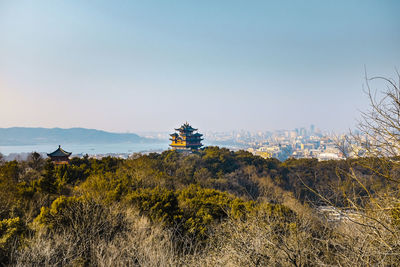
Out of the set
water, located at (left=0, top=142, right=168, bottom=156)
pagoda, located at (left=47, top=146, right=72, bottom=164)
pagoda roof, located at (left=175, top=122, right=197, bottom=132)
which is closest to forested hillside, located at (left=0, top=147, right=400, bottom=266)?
pagoda, located at (left=47, top=146, right=72, bottom=164)

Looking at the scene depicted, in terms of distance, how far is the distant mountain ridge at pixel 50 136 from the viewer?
5447cm

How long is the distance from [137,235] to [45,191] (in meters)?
5.07

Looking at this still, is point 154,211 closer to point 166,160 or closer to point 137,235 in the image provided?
point 137,235

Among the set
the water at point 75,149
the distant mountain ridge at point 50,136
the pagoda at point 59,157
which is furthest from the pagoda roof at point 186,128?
the distant mountain ridge at point 50,136

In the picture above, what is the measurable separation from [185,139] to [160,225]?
2172cm

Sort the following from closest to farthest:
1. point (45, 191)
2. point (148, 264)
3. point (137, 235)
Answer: point (148, 264) < point (137, 235) < point (45, 191)

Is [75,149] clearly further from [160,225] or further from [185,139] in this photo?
[160,225]

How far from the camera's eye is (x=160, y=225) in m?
5.53

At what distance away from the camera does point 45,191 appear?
8.06 metres

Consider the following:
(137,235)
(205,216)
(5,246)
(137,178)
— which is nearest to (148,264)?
(137,235)

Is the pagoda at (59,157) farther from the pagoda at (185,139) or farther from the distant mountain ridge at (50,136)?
the distant mountain ridge at (50,136)

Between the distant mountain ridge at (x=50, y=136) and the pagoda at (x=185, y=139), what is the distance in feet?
136

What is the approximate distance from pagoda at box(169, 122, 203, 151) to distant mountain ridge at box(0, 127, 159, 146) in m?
41.4

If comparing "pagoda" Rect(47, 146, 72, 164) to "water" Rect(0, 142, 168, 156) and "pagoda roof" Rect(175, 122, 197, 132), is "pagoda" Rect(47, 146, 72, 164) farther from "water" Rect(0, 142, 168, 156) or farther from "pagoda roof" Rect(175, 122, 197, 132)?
"water" Rect(0, 142, 168, 156)
